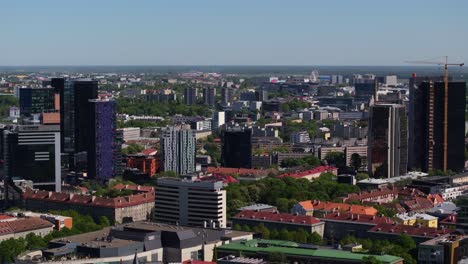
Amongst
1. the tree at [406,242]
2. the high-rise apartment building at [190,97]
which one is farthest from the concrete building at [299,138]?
the tree at [406,242]

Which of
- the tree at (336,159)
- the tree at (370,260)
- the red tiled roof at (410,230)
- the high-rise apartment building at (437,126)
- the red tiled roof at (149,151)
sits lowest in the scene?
the tree at (336,159)

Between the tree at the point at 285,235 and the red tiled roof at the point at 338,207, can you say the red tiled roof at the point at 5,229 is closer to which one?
the tree at the point at 285,235

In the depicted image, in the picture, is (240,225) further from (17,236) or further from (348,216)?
(17,236)

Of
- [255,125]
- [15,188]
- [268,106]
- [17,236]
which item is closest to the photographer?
[17,236]

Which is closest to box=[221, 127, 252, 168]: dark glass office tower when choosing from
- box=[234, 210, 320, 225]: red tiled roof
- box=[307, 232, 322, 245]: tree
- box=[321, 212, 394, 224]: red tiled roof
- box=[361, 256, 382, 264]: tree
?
box=[234, 210, 320, 225]: red tiled roof

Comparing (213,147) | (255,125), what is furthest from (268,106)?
(213,147)

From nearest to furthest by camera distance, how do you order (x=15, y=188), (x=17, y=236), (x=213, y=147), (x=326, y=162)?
1. (x=17, y=236)
2. (x=15, y=188)
3. (x=326, y=162)
4. (x=213, y=147)

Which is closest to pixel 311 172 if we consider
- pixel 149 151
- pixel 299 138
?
pixel 149 151
